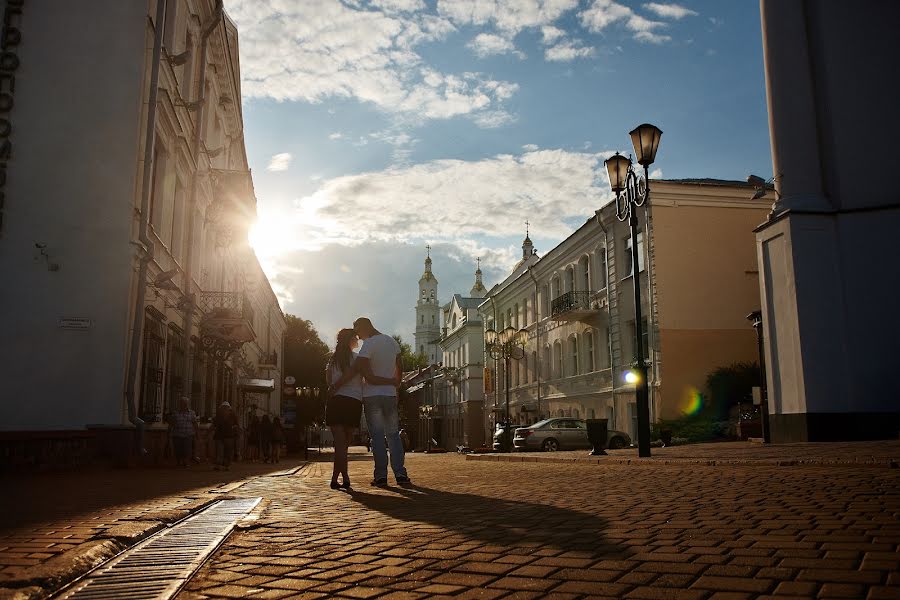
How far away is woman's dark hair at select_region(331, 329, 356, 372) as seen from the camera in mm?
8500

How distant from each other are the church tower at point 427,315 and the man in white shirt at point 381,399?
5131 inches

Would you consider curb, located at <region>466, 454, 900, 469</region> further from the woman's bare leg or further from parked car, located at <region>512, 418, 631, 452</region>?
parked car, located at <region>512, 418, 631, 452</region>

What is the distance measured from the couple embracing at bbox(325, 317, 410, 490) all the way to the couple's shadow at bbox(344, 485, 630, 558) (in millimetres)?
836

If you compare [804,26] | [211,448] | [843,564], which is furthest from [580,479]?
[211,448]

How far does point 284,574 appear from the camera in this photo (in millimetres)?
3471

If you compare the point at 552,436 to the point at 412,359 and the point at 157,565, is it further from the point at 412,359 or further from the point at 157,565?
the point at 412,359

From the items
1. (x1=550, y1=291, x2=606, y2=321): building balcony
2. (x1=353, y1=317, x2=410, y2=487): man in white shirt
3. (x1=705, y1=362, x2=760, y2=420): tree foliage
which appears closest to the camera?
(x1=353, y1=317, x2=410, y2=487): man in white shirt

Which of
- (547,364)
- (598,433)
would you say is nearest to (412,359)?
(547,364)

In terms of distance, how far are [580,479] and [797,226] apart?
31.7 ft

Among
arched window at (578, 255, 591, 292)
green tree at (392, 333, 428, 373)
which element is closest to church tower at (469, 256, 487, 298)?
green tree at (392, 333, 428, 373)

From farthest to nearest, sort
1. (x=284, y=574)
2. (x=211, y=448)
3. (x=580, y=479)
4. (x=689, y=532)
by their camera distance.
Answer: (x=211, y=448) → (x=580, y=479) → (x=689, y=532) → (x=284, y=574)

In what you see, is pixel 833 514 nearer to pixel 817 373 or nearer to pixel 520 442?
pixel 817 373

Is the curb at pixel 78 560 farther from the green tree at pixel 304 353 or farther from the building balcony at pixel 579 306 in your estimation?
the green tree at pixel 304 353

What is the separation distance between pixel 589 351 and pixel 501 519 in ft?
99.8
